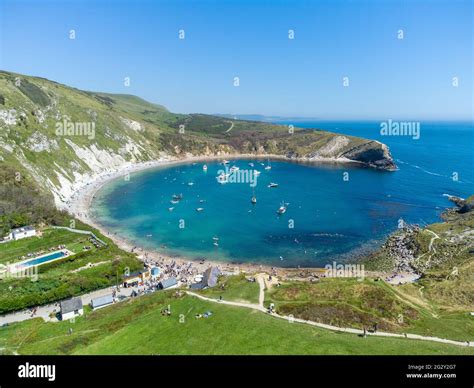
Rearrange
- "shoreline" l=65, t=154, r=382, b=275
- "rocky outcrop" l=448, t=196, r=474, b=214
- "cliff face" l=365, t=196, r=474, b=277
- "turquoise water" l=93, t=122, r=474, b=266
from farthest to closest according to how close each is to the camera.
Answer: "rocky outcrop" l=448, t=196, r=474, b=214 < "turquoise water" l=93, t=122, r=474, b=266 < "shoreline" l=65, t=154, r=382, b=275 < "cliff face" l=365, t=196, r=474, b=277

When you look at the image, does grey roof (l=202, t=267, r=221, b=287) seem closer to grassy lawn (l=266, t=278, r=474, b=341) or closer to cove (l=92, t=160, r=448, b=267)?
grassy lawn (l=266, t=278, r=474, b=341)

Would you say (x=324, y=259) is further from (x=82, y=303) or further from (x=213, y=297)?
(x=82, y=303)

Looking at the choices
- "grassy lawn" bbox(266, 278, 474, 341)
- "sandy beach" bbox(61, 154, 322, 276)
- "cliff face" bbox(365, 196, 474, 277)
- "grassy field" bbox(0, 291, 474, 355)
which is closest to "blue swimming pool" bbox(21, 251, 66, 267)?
"sandy beach" bbox(61, 154, 322, 276)

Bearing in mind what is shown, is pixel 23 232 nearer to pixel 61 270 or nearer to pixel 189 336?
pixel 61 270

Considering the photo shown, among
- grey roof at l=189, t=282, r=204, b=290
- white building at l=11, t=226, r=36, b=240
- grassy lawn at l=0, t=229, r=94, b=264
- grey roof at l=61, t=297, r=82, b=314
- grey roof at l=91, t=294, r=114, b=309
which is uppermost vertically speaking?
white building at l=11, t=226, r=36, b=240

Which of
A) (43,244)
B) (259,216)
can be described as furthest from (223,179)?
(43,244)
